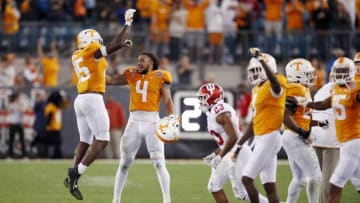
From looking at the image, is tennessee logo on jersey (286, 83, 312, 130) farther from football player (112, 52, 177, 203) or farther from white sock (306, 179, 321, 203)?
football player (112, 52, 177, 203)

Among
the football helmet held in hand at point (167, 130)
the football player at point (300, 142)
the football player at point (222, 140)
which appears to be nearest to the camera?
the football player at point (222, 140)

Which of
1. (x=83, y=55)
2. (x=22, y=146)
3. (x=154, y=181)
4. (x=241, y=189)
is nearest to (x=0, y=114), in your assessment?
(x=22, y=146)

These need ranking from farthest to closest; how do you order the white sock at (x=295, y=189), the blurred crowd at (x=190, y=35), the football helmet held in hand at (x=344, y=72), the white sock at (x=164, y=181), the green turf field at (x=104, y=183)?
the blurred crowd at (x=190, y=35)
the green turf field at (x=104, y=183)
the white sock at (x=164, y=181)
the white sock at (x=295, y=189)
the football helmet held in hand at (x=344, y=72)

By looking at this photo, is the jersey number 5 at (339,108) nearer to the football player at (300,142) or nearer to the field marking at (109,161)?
the football player at (300,142)

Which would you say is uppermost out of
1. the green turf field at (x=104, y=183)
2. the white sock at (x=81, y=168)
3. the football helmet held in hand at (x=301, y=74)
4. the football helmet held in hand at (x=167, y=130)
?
the football helmet held in hand at (x=301, y=74)

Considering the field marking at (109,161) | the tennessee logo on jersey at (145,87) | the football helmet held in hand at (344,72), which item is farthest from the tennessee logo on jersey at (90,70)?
the field marking at (109,161)

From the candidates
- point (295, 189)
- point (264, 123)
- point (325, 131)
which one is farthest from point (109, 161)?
point (264, 123)

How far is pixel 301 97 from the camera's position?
39.1 feet

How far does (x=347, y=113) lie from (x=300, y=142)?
658 mm

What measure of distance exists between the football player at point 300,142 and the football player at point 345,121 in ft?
1.17

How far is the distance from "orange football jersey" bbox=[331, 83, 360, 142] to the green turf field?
2.65 m

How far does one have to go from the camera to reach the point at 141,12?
23547 mm

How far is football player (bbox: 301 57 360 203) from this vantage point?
11.3 meters

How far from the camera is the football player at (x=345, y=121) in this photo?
37.1 feet
